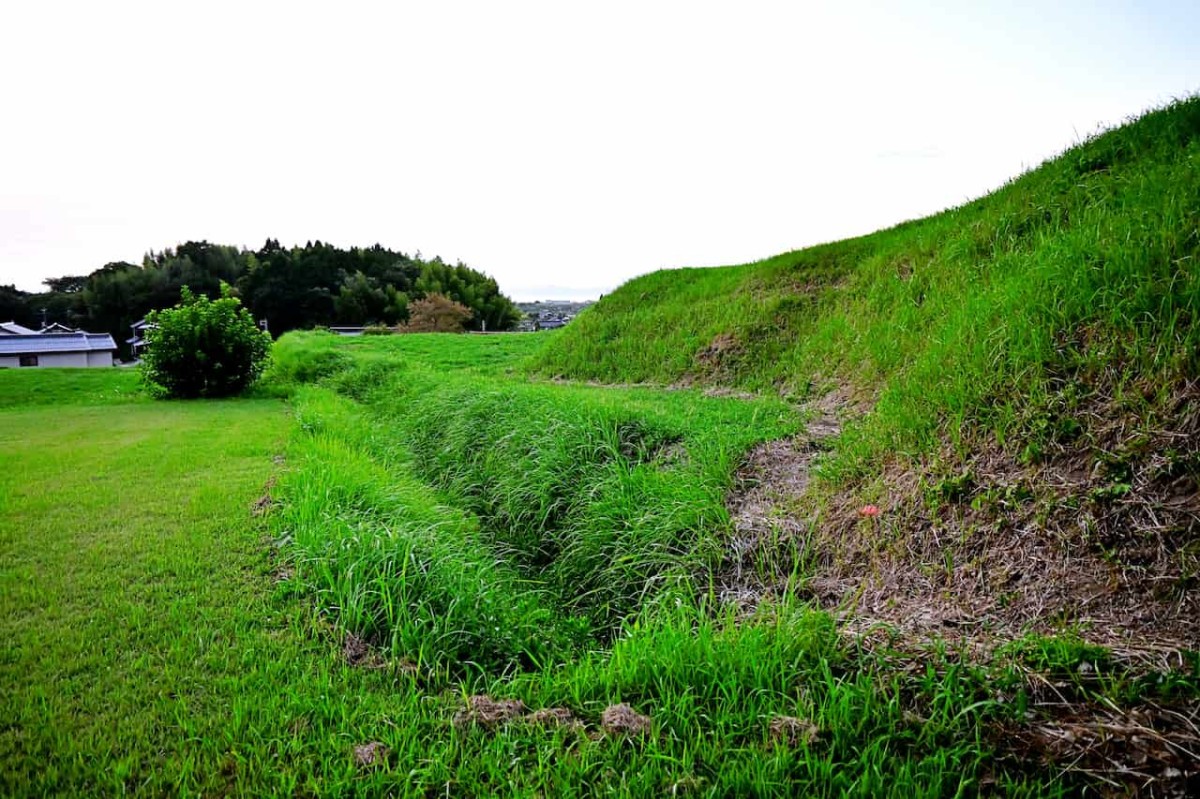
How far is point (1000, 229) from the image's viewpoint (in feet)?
21.6

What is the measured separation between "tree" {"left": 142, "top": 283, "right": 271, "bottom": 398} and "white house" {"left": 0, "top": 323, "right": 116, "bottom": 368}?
32094 millimetres

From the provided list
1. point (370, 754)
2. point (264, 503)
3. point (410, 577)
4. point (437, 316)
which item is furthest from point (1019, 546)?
point (437, 316)

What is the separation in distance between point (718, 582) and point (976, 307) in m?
2.86

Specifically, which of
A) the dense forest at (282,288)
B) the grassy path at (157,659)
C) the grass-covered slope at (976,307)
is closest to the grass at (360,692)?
the grassy path at (157,659)

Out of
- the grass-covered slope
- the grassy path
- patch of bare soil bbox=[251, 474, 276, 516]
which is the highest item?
the grass-covered slope

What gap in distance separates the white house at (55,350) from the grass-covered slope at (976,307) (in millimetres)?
39580

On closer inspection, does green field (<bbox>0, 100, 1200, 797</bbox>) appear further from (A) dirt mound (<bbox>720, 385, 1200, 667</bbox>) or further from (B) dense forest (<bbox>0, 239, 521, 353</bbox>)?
(B) dense forest (<bbox>0, 239, 521, 353</bbox>)

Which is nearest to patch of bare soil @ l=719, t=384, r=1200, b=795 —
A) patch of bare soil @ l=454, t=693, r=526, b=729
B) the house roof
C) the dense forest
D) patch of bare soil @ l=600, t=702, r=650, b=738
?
patch of bare soil @ l=600, t=702, r=650, b=738

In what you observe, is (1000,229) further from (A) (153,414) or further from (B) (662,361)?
(A) (153,414)

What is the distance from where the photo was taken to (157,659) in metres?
2.64

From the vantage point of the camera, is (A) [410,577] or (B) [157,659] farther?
(A) [410,577]

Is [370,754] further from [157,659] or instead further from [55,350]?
[55,350]

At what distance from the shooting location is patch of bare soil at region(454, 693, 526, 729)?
A: 7.43 ft

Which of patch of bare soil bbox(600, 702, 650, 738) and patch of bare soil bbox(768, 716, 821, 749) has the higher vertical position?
patch of bare soil bbox(768, 716, 821, 749)
